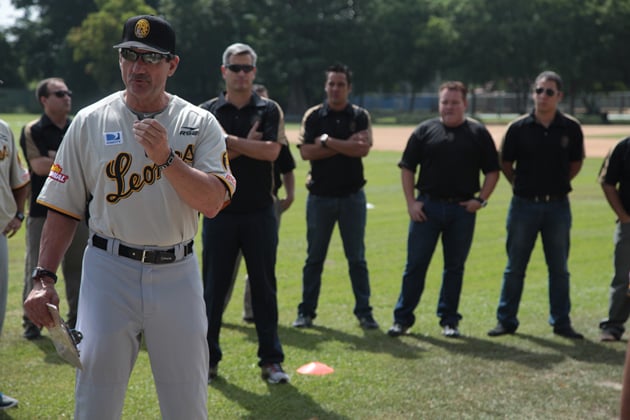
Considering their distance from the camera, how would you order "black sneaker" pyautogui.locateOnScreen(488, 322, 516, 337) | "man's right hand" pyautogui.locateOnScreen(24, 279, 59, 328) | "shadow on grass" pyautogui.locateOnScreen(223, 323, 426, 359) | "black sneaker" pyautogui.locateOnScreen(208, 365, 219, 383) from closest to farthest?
"man's right hand" pyautogui.locateOnScreen(24, 279, 59, 328), "black sneaker" pyautogui.locateOnScreen(208, 365, 219, 383), "shadow on grass" pyautogui.locateOnScreen(223, 323, 426, 359), "black sneaker" pyautogui.locateOnScreen(488, 322, 516, 337)

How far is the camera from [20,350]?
25.2 ft

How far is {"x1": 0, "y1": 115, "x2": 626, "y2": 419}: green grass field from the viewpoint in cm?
615

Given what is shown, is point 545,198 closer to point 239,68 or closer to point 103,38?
point 239,68

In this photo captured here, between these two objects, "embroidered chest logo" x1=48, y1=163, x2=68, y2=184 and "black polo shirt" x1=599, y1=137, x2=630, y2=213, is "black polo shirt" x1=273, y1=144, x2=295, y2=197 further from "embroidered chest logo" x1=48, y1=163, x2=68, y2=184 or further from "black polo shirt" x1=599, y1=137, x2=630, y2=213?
"embroidered chest logo" x1=48, y1=163, x2=68, y2=184

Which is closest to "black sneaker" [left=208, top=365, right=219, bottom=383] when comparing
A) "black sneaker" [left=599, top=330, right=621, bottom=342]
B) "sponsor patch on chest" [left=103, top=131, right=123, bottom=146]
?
"sponsor patch on chest" [left=103, top=131, right=123, bottom=146]

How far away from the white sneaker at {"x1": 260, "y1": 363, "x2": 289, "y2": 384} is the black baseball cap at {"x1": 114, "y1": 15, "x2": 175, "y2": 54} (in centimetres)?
335

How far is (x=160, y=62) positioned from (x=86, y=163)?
1.89ft

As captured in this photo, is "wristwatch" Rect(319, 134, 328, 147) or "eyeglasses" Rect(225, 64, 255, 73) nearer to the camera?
"eyeglasses" Rect(225, 64, 255, 73)

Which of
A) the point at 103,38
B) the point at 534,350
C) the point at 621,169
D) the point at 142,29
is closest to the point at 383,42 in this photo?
the point at 103,38

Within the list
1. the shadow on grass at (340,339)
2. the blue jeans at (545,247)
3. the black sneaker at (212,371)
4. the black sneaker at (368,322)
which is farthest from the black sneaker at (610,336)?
the black sneaker at (212,371)

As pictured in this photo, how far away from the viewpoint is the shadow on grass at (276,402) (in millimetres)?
5984

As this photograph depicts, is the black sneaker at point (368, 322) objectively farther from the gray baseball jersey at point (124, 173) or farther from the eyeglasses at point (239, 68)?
the gray baseball jersey at point (124, 173)

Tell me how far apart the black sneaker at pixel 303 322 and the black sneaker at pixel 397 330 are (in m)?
0.85

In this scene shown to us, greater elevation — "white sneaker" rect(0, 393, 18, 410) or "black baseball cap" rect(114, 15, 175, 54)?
"black baseball cap" rect(114, 15, 175, 54)
